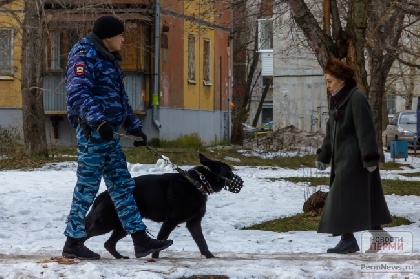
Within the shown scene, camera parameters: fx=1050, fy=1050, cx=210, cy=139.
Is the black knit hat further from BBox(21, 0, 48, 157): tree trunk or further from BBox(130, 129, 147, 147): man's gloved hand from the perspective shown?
BBox(21, 0, 48, 157): tree trunk

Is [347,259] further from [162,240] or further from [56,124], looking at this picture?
[56,124]

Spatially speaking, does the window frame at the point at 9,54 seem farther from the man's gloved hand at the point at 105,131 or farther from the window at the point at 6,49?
the man's gloved hand at the point at 105,131

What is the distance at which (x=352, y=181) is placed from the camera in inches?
349

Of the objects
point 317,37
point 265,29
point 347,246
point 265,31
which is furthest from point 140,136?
point 265,31

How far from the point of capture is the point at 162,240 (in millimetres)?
8391

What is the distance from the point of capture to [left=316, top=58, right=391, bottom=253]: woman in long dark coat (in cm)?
886

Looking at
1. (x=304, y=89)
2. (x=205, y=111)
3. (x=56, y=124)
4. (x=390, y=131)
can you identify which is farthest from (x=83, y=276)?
(x=304, y=89)

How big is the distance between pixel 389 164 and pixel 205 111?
434 inches

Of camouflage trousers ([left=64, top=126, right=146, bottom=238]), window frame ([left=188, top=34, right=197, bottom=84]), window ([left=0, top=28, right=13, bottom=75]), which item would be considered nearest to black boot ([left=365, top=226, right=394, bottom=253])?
camouflage trousers ([left=64, top=126, right=146, bottom=238])

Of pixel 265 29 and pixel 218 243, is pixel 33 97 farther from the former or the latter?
pixel 218 243

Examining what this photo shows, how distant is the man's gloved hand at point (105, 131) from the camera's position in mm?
7773

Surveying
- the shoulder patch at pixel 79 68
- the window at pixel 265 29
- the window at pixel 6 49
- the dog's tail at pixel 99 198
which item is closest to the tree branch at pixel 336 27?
the dog's tail at pixel 99 198

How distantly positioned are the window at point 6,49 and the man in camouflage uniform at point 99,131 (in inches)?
790

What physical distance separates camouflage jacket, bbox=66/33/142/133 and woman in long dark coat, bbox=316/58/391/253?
1923mm
